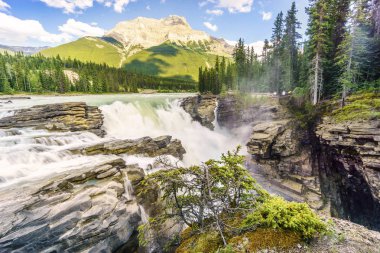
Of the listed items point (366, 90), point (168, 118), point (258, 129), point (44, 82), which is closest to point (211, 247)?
point (258, 129)

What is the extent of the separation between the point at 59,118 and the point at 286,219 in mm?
27446

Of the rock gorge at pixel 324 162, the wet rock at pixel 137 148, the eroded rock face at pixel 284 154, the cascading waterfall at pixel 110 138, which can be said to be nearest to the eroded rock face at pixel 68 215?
the cascading waterfall at pixel 110 138

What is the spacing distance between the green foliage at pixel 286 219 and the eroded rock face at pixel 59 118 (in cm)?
2332

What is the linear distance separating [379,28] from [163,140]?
34447 millimetres

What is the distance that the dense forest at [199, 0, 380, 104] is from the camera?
25852 millimetres

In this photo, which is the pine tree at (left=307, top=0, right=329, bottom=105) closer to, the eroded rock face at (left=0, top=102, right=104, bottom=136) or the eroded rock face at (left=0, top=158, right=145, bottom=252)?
the eroded rock face at (left=0, top=158, right=145, bottom=252)

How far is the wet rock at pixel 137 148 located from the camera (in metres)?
18.2

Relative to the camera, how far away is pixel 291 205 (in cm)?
505

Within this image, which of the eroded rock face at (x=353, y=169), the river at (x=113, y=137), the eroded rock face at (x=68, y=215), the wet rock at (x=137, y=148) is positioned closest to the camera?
the eroded rock face at (x=68, y=215)

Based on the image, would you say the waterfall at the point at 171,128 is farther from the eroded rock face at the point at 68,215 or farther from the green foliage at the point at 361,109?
the green foliage at the point at 361,109

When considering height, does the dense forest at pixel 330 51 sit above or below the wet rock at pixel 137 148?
above

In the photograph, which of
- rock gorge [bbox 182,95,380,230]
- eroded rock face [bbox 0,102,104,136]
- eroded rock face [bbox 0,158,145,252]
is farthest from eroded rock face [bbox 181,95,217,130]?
eroded rock face [bbox 0,158,145,252]

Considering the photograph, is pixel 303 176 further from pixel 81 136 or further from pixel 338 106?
pixel 81 136

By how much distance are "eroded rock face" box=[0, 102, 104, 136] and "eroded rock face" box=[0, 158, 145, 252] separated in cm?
1323
